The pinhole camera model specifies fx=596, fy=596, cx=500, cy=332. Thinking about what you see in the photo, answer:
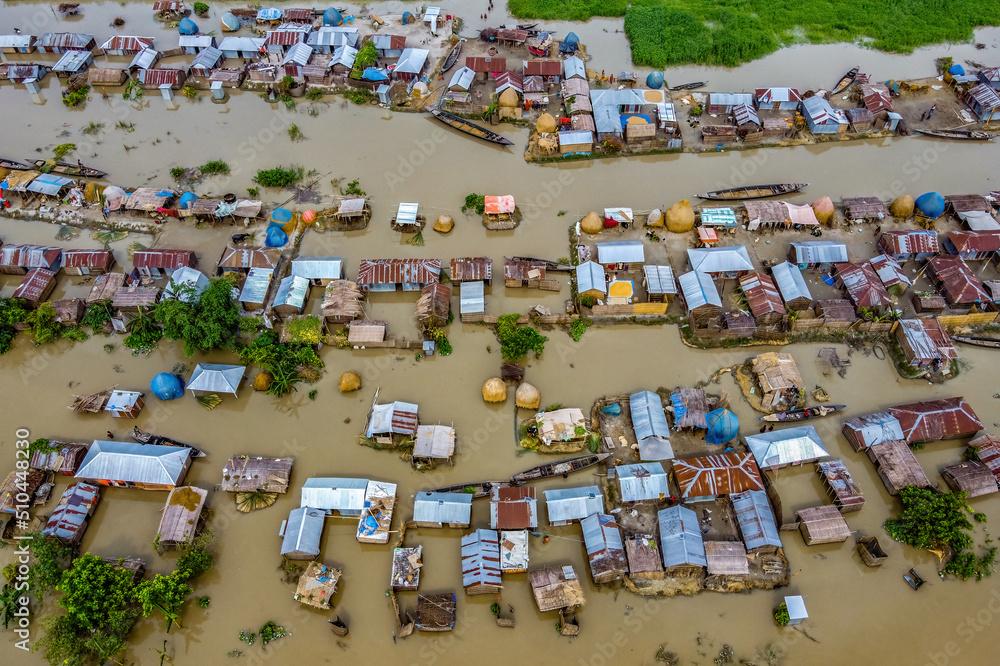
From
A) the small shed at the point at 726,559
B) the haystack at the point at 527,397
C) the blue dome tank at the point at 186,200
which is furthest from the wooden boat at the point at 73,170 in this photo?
the small shed at the point at 726,559

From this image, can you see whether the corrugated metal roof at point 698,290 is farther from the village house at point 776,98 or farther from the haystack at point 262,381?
the haystack at point 262,381

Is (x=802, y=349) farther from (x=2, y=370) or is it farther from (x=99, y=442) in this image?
(x=2, y=370)

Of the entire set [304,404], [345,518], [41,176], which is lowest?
[345,518]

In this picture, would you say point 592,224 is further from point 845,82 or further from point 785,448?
point 845,82

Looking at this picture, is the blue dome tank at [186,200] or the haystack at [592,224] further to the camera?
the blue dome tank at [186,200]

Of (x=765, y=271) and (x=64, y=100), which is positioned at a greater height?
(x=64, y=100)

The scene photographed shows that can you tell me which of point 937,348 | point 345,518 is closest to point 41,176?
point 345,518

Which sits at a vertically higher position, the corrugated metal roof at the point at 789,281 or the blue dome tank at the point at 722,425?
the corrugated metal roof at the point at 789,281
